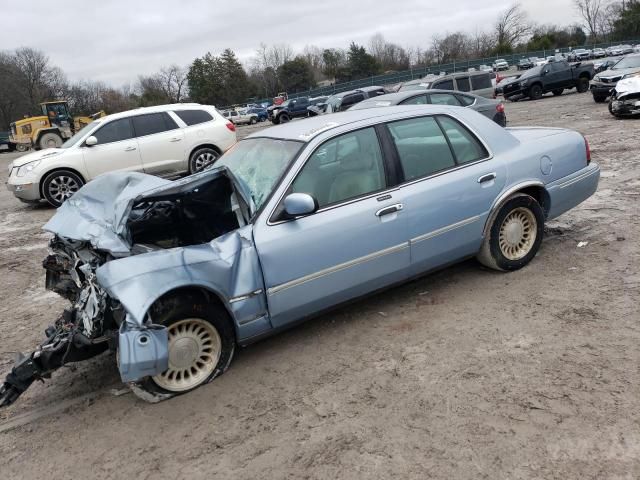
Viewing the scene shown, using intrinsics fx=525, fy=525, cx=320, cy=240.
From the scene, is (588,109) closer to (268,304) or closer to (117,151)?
(117,151)

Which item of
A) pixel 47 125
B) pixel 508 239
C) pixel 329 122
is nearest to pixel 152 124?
pixel 329 122

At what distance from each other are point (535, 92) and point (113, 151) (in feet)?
65.2

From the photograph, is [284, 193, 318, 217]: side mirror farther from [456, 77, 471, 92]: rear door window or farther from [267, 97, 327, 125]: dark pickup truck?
[267, 97, 327, 125]: dark pickup truck

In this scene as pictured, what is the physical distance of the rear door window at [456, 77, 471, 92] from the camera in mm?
16516

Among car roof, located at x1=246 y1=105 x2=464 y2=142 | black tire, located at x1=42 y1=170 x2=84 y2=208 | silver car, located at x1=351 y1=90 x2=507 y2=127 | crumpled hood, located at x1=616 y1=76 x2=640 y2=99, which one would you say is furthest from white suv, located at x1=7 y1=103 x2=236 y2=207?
crumpled hood, located at x1=616 y1=76 x2=640 y2=99

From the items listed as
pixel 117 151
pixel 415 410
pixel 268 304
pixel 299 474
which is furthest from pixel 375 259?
pixel 117 151

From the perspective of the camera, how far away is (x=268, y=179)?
12.5 ft

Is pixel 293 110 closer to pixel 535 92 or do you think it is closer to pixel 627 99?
pixel 535 92

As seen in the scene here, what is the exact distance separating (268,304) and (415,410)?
1.17 m

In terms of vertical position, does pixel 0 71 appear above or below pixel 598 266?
above

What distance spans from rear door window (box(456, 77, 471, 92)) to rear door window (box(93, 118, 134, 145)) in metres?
10.5

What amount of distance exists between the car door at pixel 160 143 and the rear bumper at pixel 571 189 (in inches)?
309

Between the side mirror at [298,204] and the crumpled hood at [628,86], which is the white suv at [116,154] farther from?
the crumpled hood at [628,86]

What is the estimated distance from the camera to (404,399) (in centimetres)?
312
